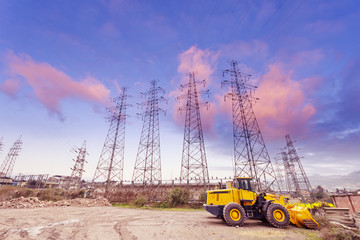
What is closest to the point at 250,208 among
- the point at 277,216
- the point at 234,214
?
the point at 234,214

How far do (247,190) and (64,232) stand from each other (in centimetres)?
1008

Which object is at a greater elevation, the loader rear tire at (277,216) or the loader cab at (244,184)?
the loader cab at (244,184)

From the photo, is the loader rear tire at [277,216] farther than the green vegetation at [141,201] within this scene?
No

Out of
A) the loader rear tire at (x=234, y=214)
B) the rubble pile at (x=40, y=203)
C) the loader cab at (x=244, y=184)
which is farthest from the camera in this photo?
the rubble pile at (x=40, y=203)

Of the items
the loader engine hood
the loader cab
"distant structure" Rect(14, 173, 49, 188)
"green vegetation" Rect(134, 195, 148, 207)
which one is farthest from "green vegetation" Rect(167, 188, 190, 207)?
"distant structure" Rect(14, 173, 49, 188)

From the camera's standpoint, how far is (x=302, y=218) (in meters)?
8.76

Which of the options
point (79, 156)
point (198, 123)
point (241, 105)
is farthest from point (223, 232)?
point (79, 156)

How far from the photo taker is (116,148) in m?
31.1

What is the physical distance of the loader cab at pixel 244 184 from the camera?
10.2 m

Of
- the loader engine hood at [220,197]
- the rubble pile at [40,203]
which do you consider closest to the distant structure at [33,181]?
the rubble pile at [40,203]

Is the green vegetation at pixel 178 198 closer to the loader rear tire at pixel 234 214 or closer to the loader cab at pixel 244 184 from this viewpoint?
the loader cab at pixel 244 184

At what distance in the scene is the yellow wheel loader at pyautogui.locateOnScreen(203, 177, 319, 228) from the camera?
8.78m

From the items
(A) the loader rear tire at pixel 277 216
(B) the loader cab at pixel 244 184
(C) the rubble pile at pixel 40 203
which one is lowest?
(C) the rubble pile at pixel 40 203

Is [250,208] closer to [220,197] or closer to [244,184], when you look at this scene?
[244,184]
